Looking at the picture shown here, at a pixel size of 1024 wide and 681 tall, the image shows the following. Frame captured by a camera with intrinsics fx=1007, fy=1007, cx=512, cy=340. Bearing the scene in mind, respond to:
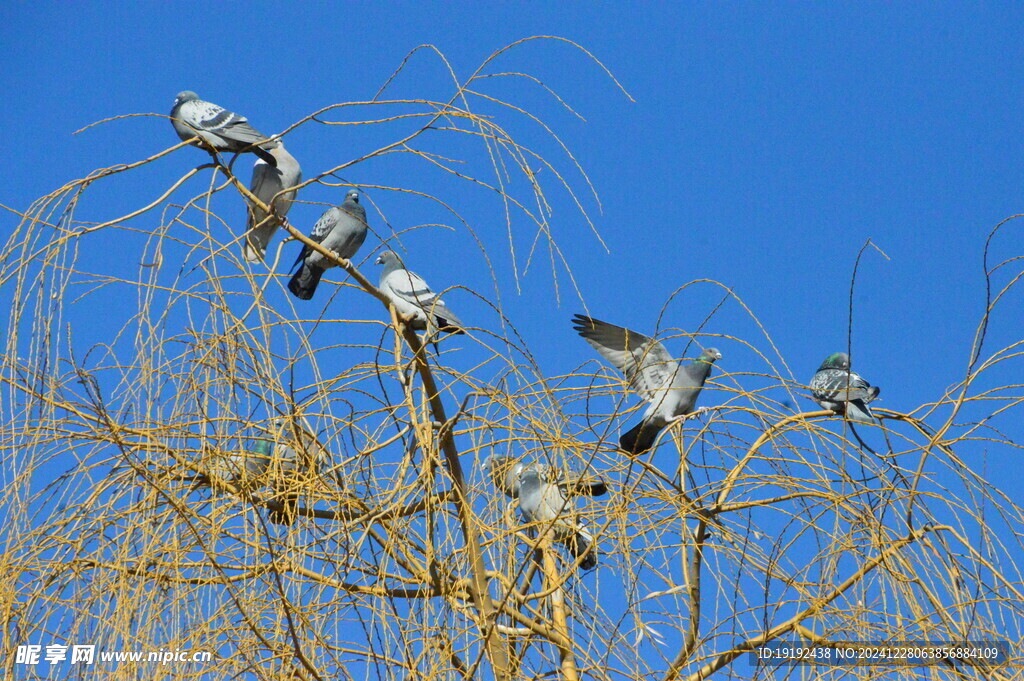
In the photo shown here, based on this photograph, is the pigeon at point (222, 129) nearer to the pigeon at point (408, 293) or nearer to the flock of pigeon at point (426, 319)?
the flock of pigeon at point (426, 319)

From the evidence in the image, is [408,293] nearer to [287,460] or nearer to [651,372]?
[651,372]

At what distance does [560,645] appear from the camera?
255cm

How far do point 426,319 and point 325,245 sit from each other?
92 centimetres

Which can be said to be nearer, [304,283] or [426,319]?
[426,319]

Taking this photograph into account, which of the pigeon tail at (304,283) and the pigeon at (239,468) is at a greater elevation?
the pigeon tail at (304,283)

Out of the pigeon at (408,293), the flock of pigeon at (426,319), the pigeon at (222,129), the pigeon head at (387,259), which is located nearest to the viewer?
the flock of pigeon at (426,319)

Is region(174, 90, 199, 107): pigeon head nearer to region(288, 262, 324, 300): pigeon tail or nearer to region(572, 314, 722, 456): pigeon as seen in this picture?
region(288, 262, 324, 300): pigeon tail

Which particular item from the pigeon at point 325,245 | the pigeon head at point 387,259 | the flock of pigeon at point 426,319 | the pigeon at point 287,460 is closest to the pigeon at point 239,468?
the pigeon at point 287,460

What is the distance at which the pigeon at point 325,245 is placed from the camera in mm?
4445

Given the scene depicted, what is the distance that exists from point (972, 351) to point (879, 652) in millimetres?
791

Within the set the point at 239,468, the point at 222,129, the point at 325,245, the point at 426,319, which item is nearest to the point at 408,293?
the point at 325,245

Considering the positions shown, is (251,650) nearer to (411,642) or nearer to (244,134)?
(411,642)

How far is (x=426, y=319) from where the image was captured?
400cm

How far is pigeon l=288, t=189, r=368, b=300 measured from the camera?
14.6 feet
